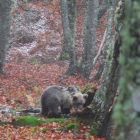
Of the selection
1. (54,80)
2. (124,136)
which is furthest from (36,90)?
(124,136)

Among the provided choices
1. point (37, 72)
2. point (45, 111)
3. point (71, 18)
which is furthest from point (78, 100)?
point (71, 18)

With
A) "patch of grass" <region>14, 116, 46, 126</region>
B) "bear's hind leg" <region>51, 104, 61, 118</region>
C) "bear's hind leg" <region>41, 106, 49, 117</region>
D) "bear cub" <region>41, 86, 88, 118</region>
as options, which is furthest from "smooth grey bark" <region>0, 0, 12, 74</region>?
"patch of grass" <region>14, 116, 46, 126</region>

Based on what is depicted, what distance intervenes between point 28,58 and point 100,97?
1574cm

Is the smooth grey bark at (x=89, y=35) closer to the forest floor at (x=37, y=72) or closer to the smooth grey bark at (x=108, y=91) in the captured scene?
the forest floor at (x=37, y=72)

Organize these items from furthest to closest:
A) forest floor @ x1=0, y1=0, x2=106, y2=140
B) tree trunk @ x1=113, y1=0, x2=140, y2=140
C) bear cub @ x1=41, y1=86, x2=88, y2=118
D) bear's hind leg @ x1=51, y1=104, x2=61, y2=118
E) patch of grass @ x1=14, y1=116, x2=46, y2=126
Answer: bear's hind leg @ x1=51, y1=104, x2=61, y2=118 → bear cub @ x1=41, y1=86, x2=88, y2=118 → patch of grass @ x1=14, y1=116, x2=46, y2=126 → forest floor @ x1=0, y1=0, x2=106, y2=140 → tree trunk @ x1=113, y1=0, x2=140, y2=140

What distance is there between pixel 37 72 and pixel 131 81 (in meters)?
17.5

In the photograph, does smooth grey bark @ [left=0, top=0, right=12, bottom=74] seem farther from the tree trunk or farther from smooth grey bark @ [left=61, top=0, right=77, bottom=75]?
the tree trunk

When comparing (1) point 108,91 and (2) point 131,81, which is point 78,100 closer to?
(1) point 108,91

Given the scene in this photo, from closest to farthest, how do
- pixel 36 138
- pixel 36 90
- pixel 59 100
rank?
pixel 36 138
pixel 59 100
pixel 36 90

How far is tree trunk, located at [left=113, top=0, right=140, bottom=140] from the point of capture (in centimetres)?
246

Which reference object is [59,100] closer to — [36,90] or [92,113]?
[92,113]

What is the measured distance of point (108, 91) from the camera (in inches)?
313

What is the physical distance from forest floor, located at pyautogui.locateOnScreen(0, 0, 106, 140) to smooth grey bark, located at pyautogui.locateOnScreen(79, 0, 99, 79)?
0.83 m

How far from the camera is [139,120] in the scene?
97.3 inches
